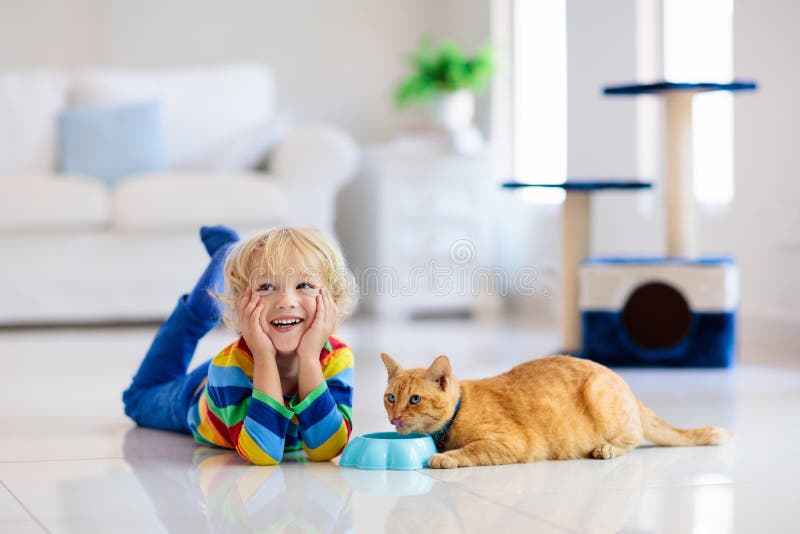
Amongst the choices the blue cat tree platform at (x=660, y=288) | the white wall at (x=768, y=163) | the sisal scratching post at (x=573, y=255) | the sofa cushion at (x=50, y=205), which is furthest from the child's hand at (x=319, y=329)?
the sofa cushion at (x=50, y=205)

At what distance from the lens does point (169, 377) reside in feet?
7.09

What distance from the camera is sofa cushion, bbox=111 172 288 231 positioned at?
4.02 m

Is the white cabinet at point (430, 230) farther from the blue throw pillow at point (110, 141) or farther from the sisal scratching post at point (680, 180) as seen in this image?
the sisal scratching post at point (680, 180)

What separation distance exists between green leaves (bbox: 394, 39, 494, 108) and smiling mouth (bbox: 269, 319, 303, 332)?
3069 mm

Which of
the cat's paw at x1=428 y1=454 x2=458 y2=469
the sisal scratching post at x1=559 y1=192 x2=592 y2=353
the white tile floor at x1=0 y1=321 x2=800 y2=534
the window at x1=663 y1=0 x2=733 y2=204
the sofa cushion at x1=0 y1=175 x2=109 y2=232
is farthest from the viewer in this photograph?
the sofa cushion at x1=0 y1=175 x2=109 y2=232

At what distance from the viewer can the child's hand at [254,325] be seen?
167 centimetres

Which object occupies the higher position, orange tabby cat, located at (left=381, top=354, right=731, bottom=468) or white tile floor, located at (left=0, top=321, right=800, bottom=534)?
orange tabby cat, located at (left=381, top=354, right=731, bottom=468)

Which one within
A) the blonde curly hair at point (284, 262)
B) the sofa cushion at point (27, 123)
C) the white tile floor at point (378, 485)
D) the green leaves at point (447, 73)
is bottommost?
the white tile floor at point (378, 485)

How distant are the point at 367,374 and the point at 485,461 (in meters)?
1.13

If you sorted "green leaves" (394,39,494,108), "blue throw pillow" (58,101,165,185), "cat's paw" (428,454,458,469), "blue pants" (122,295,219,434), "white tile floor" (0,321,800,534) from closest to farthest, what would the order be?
"white tile floor" (0,321,800,534) < "cat's paw" (428,454,458,469) < "blue pants" (122,295,219,434) < "blue throw pillow" (58,101,165,185) < "green leaves" (394,39,494,108)

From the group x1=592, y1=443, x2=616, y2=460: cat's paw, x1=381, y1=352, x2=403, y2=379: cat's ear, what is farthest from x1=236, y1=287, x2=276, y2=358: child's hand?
x1=592, y1=443, x2=616, y2=460: cat's paw

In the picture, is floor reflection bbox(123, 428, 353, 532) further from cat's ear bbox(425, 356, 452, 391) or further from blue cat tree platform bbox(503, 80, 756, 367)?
blue cat tree platform bbox(503, 80, 756, 367)

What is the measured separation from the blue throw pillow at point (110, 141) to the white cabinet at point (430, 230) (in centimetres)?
92

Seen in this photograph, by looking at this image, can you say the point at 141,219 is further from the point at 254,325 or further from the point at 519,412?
the point at 519,412
